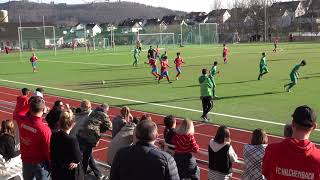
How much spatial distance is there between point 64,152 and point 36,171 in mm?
1001

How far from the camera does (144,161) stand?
4.46 metres

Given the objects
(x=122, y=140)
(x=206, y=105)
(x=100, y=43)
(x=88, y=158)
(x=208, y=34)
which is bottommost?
(x=88, y=158)

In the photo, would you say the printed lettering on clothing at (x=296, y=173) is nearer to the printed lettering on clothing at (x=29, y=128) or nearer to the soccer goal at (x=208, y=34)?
the printed lettering on clothing at (x=29, y=128)

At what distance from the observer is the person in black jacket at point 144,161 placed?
4453 mm

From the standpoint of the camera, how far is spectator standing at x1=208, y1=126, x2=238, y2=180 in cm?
724

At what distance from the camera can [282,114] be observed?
16.7 m

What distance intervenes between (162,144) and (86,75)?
26.1 meters

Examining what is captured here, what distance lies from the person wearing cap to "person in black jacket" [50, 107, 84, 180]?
3.16 meters

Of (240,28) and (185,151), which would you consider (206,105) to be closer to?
(185,151)

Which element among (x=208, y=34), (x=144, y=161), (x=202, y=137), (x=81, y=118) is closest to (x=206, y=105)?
(x=202, y=137)

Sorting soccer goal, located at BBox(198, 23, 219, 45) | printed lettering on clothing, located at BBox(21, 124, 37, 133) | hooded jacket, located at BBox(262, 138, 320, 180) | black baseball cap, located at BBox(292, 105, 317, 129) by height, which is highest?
soccer goal, located at BBox(198, 23, 219, 45)

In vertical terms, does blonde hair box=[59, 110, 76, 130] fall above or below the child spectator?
above

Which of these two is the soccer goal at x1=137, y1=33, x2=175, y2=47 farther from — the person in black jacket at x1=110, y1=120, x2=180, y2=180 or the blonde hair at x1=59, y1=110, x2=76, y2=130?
the person in black jacket at x1=110, y1=120, x2=180, y2=180

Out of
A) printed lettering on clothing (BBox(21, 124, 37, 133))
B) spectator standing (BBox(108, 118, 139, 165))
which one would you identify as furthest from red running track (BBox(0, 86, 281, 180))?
printed lettering on clothing (BBox(21, 124, 37, 133))
